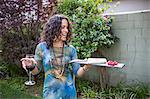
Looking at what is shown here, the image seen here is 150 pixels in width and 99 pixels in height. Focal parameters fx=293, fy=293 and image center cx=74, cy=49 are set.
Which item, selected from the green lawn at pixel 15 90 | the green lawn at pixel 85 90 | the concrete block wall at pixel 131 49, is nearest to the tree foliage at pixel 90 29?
the concrete block wall at pixel 131 49

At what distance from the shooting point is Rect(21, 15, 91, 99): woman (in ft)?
8.05

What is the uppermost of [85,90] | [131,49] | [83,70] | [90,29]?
[90,29]

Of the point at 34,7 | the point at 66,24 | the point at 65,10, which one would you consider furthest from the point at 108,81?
the point at 66,24

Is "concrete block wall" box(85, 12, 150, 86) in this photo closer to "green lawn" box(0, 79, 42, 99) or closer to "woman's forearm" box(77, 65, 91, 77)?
"green lawn" box(0, 79, 42, 99)

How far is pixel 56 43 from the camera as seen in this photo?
8.37 ft

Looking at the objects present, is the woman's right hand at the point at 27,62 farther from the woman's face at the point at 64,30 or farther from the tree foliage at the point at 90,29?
the tree foliage at the point at 90,29

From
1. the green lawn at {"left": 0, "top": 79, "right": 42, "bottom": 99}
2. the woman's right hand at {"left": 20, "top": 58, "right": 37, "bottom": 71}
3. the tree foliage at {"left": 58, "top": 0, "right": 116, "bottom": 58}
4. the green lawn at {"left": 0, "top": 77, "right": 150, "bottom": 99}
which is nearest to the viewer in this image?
the woman's right hand at {"left": 20, "top": 58, "right": 37, "bottom": 71}

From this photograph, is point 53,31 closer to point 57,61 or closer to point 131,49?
point 57,61

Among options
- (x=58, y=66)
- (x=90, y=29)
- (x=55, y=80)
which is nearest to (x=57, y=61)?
(x=58, y=66)

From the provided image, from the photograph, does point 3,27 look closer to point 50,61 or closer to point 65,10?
point 65,10

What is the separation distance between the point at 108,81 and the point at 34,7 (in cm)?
243

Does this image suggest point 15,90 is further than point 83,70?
Yes

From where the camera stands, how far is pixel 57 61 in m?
2.48

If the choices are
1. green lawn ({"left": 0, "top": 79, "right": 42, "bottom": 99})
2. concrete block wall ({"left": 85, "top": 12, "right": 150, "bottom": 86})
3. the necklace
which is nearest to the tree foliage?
concrete block wall ({"left": 85, "top": 12, "right": 150, "bottom": 86})
